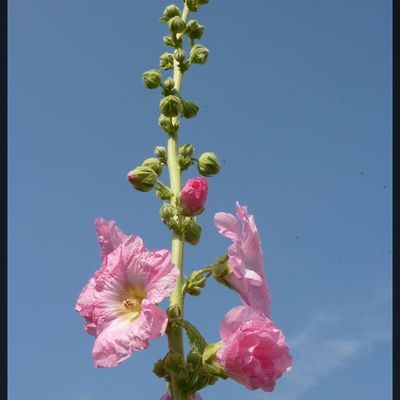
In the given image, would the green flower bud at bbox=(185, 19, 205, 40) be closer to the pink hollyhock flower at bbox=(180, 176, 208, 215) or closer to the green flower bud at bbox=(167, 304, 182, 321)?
the pink hollyhock flower at bbox=(180, 176, 208, 215)

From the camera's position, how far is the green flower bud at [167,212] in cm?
408

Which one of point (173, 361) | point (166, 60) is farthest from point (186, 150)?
point (173, 361)

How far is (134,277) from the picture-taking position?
3.73 metres

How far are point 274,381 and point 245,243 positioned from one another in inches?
35.5

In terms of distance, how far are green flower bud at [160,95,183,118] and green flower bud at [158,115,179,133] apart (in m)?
0.05

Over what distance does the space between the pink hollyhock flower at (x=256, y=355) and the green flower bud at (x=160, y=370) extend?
35cm

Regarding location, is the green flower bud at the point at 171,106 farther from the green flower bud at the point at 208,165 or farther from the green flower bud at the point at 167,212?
the green flower bud at the point at 167,212

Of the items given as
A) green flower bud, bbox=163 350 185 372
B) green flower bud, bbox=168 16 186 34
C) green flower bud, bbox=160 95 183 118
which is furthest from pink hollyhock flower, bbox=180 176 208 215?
green flower bud, bbox=168 16 186 34

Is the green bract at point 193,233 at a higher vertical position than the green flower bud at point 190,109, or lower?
lower

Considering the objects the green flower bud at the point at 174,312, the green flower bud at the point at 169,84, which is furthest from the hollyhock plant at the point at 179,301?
the green flower bud at the point at 169,84

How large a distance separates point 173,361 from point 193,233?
89 centimetres

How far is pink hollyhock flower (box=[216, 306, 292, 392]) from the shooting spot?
351cm

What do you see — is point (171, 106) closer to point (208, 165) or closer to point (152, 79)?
point (152, 79)

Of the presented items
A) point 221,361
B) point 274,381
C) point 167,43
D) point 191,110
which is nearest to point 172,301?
Result: point 221,361
